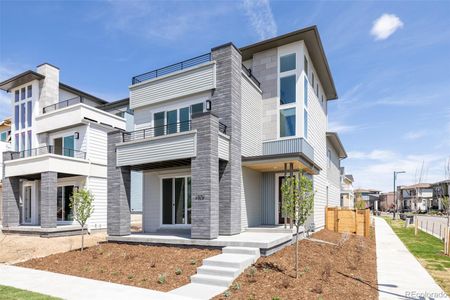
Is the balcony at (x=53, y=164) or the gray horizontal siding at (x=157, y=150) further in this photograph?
the balcony at (x=53, y=164)

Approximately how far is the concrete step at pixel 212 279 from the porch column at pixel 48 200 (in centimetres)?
1309

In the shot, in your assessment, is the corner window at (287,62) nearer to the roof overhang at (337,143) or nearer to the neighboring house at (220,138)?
the neighboring house at (220,138)

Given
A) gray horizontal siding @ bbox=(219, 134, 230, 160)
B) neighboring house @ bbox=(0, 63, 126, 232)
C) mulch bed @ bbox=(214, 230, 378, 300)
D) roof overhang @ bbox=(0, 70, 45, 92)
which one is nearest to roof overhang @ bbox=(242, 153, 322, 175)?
gray horizontal siding @ bbox=(219, 134, 230, 160)

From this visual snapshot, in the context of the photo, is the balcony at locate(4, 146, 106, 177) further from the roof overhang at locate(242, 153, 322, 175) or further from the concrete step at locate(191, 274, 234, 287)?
the concrete step at locate(191, 274, 234, 287)

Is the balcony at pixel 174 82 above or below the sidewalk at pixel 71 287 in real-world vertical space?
above

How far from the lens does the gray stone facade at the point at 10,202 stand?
69.4 feet

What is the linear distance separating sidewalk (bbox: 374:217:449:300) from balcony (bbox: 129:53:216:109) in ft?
32.2

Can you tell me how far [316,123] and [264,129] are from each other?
440 centimetres

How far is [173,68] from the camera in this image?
15641 mm

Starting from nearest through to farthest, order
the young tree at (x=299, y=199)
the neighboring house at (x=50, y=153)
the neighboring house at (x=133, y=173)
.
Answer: the young tree at (x=299, y=199)
the neighboring house at (x=50, y=153)
the neighboring house at (x=133, y=173)

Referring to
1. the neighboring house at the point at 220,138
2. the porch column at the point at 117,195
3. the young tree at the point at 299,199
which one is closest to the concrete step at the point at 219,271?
the young tree at the point at 299,199

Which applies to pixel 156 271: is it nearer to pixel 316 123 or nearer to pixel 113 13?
pixel 113 13

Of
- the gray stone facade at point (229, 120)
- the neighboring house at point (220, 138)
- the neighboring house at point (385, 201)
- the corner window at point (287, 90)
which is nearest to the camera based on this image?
the neighboring house at point (220, 138)

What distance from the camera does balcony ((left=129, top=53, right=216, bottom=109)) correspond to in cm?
1445
